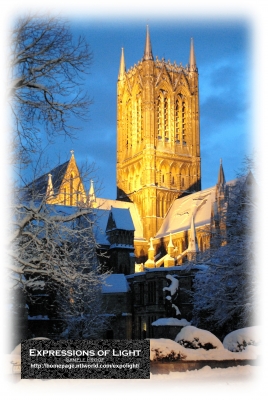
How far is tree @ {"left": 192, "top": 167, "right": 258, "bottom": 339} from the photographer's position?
23.3 m

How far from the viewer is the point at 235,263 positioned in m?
26.5

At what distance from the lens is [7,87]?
47.3 ft

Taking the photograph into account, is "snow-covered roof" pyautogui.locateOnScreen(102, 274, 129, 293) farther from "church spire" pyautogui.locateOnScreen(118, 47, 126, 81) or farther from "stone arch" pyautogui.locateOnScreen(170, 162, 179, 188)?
"church spire" pyautogui.locateOnScreen(118, 47, 126, 81)

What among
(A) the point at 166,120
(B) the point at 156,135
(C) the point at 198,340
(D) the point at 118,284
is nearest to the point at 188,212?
(B) the point at 156,135

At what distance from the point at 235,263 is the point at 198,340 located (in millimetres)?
8946

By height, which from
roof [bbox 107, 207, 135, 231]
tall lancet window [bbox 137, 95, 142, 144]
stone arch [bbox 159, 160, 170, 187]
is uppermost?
tall lancet window [bbox 137, 95, 142, 144]

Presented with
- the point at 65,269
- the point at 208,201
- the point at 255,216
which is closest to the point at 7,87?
the point at 65,269

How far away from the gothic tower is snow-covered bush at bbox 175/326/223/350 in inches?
2361

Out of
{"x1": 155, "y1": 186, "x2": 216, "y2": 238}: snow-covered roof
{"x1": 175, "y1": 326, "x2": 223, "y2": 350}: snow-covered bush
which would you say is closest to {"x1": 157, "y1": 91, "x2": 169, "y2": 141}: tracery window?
{"x1": 155, "y1": 186, "x2": 216, "y2": 238}: snow-covered roof

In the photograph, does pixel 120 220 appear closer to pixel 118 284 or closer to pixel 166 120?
pixel 118 284

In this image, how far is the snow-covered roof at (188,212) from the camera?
72.5m

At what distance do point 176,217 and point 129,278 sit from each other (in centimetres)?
2053

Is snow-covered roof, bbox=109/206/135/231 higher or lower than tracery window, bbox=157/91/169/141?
lower

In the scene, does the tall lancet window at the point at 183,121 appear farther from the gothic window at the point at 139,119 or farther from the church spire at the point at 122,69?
the church spire at the point at 122,69
